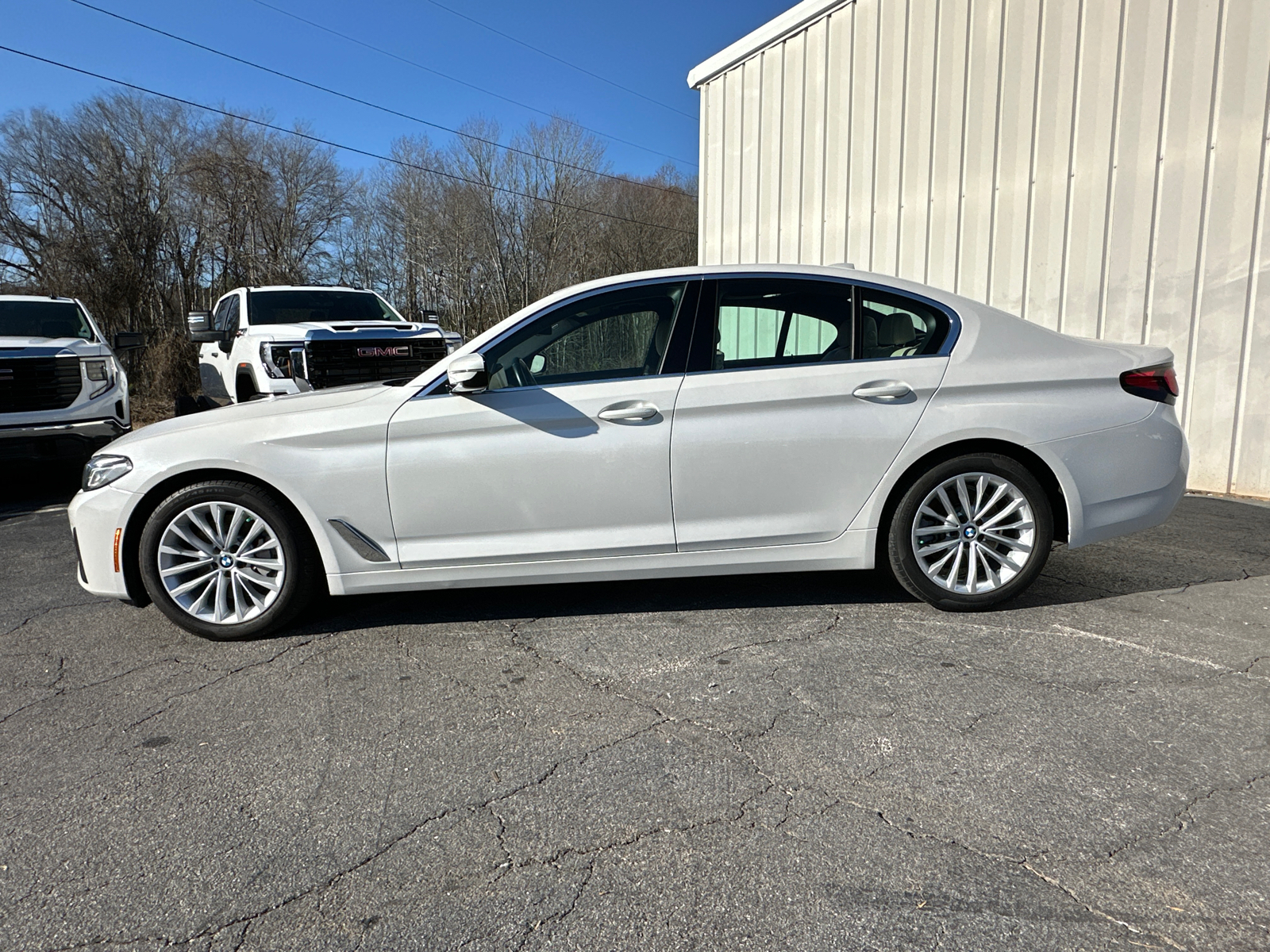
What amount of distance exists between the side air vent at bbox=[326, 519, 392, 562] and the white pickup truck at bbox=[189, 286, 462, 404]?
4080mm

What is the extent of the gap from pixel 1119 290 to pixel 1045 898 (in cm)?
691

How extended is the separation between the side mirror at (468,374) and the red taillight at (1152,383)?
2.95 metres

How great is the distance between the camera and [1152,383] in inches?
164

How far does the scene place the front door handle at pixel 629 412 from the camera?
393 cm

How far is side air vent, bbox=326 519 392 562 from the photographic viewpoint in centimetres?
397

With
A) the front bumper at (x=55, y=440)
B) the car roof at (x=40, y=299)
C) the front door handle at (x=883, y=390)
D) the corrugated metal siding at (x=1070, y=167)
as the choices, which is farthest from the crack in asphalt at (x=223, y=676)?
the car roof at (x=40, y=299)

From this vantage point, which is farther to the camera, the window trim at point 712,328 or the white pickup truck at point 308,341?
the white pickup truck at point 308,341

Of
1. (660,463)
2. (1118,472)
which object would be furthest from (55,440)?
(1118,472)

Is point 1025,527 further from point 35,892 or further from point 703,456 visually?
point 35,892

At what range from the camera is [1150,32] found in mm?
7238

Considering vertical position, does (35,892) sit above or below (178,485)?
below

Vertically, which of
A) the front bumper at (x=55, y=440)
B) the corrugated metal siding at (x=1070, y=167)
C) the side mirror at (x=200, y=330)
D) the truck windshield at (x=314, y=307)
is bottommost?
the front bumper at (x=55, y=440)

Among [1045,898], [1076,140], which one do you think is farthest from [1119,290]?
[1045,898]

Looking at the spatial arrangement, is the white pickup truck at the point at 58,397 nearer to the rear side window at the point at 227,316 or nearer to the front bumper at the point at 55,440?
the front bumper at the point at 55,440
